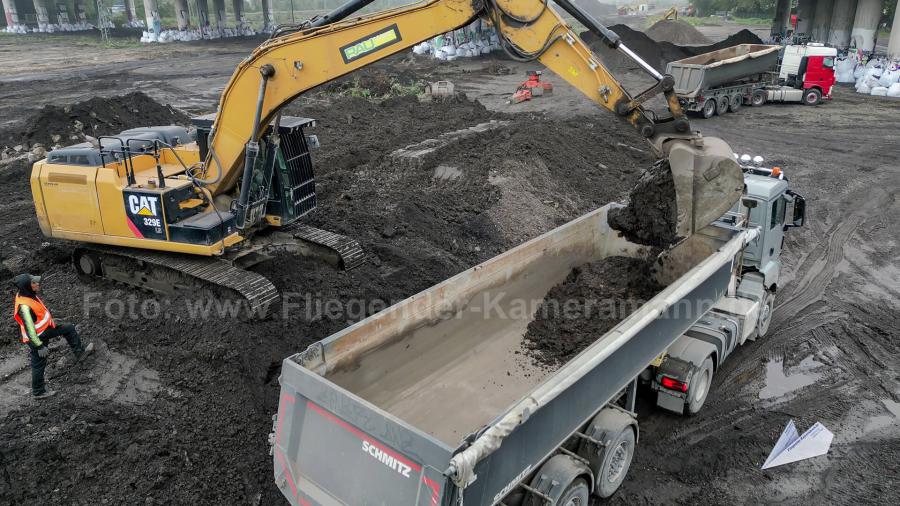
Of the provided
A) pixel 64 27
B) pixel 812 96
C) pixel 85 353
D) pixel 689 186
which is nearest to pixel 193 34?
pixel 64 27

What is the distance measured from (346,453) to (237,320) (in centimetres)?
394

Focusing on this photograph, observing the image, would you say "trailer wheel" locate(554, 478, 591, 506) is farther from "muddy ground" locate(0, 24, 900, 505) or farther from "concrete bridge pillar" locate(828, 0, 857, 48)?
"concrete bridge pillar" locate(828, 0, 857, 48)

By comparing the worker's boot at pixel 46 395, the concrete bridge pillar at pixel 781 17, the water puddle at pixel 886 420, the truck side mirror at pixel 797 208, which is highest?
the concrete bridge pillar at pixel 781 17

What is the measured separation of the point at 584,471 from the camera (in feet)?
16.1

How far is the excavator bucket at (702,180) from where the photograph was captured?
641cm

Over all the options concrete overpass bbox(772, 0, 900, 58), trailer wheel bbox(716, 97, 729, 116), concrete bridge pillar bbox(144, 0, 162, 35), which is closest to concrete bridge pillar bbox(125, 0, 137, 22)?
concrete bridge pillar bbox(144, 0, 162, 35)

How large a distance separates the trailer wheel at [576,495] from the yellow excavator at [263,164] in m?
3.03

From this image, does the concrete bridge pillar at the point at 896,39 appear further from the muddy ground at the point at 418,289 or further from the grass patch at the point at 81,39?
the grass patch at the point at 81,39

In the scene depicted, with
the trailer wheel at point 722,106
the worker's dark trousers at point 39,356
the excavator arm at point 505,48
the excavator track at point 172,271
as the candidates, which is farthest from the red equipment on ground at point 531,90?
the worker's dark trousers at point 39,356

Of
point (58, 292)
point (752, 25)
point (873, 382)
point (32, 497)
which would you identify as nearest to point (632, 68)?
point (873, 382)

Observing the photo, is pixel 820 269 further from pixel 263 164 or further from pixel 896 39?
pixel 896 39

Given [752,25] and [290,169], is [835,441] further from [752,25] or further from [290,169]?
[752,25]

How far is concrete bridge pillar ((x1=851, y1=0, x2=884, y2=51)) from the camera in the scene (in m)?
32.8

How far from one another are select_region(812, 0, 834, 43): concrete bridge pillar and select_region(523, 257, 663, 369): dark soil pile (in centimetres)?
3774
